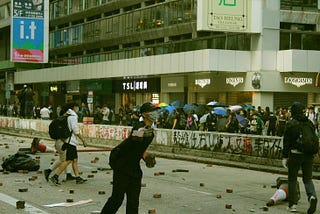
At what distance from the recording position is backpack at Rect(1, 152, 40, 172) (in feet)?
48.2

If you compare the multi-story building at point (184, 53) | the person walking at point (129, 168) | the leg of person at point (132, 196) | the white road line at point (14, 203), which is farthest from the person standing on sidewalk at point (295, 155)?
the multi-story building at point (184, 53)

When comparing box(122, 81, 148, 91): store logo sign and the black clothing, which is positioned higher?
box(122, 81, 148, 91): store logo sign

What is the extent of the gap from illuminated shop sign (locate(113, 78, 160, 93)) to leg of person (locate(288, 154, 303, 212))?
38.2 m

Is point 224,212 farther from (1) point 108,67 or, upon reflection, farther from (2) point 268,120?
(1) point 108,67

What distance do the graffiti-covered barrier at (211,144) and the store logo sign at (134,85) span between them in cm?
2235

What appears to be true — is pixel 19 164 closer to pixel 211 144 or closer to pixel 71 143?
pixel 71 143

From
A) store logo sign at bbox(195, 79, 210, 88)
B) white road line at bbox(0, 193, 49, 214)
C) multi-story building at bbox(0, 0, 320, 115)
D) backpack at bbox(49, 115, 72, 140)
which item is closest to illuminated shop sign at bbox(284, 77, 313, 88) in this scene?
multi-story building at bbox(0, 0, 320, 115)

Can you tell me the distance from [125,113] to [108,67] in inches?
497

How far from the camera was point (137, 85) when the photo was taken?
51.0 meters

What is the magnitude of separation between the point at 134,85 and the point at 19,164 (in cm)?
3703

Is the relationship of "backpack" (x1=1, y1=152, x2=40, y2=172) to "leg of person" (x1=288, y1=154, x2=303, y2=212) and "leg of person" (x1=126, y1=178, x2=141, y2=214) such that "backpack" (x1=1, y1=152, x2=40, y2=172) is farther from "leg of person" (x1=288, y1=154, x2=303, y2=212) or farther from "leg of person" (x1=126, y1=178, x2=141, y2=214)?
"leg of person" (x1=126, y1=178, x2=141, y2=214)

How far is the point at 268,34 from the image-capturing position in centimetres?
3750

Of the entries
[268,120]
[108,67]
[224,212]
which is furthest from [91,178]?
[108,67]

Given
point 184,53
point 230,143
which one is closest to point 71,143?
point 230,143
